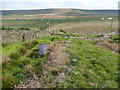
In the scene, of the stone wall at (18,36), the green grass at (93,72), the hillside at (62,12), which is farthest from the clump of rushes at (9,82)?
the hillside at (62,12)

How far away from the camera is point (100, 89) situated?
33.1ft

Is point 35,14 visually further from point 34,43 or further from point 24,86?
Answer: point 24,86

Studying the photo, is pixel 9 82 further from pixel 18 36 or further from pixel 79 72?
pixel 18 36

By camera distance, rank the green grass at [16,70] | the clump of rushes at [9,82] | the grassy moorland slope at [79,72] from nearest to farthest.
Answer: the grassy moorland slope at [79,72], the clump of rushes at [9,82], the green grass at [16,70]

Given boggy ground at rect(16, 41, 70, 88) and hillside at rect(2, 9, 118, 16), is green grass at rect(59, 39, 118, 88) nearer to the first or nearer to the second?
boggy ground at rect(16, 41, 70, 88)

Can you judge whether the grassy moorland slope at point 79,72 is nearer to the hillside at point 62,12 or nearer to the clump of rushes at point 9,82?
the clump of rushes at point 9,82

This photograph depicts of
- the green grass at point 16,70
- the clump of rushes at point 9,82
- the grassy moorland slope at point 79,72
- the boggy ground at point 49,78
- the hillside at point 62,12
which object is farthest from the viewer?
the hillside at point 62,12

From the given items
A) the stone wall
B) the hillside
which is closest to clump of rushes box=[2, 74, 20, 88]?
the stone wall

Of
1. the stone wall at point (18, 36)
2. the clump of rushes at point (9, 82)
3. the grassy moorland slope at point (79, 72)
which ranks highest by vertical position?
the stone wall at point (18, 36)

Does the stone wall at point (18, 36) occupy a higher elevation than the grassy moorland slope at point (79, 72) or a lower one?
higher

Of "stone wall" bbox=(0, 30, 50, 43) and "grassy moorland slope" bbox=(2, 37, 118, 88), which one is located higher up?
"stone wall" bbox=(0, 30, 50, 43)

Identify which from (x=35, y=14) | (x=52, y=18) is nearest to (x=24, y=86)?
(x=52, y=18)

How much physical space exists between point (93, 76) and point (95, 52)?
6831 mm

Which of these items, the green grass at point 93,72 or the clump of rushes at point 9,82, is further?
the clump of rushes at point 9,82
